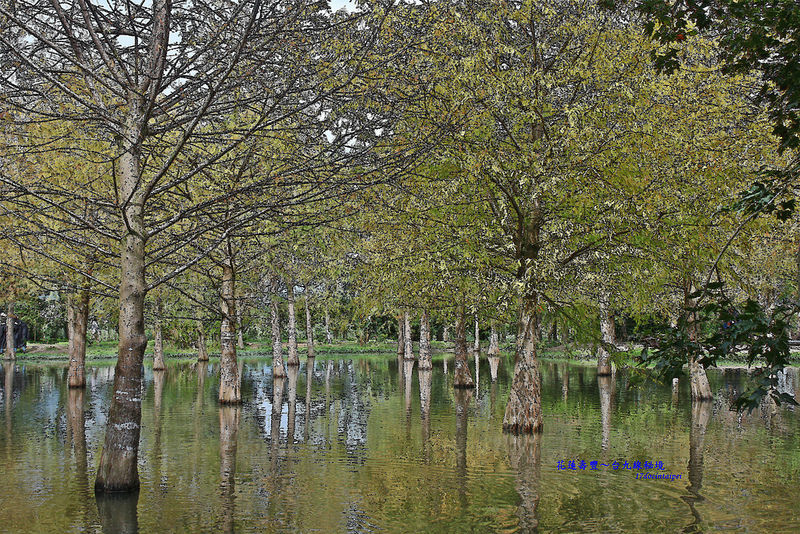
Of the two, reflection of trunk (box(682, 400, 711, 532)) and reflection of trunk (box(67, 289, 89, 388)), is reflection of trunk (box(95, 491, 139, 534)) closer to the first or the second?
reflection of trunk (box(682, 400, 711, 532))

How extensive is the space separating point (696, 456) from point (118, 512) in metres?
12.4

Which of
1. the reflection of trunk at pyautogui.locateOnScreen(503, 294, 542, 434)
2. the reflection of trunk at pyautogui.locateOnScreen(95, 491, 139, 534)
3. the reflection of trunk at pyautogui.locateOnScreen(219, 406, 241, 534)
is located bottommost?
the reflection of trunk at pyautogui.locateOnScreen(219, 406, 241, 534)

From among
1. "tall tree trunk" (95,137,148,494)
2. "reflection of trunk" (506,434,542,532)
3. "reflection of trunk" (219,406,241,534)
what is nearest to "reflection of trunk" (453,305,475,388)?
"reflection of trunk" (219,406,241,534)

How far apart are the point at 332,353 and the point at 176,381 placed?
34.2 meters

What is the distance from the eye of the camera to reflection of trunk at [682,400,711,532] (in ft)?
37.2

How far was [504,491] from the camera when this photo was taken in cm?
1277

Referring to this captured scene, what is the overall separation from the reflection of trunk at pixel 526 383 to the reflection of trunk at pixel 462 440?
4.98ft

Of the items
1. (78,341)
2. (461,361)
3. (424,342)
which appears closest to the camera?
(78,341)

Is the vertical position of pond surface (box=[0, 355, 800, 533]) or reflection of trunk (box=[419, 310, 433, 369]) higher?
reflection of trunk (box=[419, 310, 433, 369])

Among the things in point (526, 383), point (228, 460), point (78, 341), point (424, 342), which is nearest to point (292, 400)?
point (78, 341)

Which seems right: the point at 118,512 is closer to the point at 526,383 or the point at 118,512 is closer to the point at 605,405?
the point at 526,383

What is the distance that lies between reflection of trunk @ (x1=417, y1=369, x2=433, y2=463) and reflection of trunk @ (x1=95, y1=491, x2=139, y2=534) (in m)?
6.45

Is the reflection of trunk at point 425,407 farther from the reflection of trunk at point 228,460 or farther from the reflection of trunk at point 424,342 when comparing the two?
the reflection of trunk at point 228,460

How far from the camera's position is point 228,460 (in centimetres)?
1548
